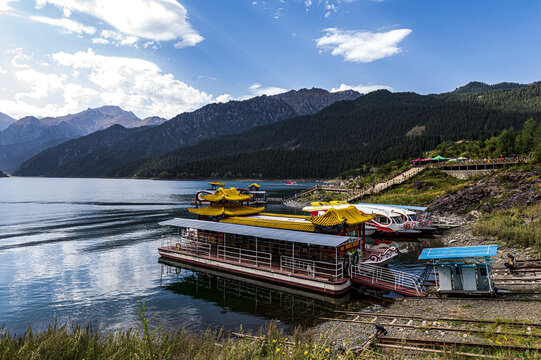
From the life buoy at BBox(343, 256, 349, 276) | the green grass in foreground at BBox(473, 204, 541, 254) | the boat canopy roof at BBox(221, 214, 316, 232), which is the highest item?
the boat canopy roof at BBox(221, 214, 316, 232)

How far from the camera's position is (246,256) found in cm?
2875

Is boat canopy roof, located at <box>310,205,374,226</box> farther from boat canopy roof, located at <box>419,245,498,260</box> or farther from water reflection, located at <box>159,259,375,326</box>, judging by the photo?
boat canopy roof, located at <box>419,245,498,260</box>

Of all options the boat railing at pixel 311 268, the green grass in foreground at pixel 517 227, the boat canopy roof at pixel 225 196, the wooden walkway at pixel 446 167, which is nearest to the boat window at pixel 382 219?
the green grass in foreground at pixel 517 227

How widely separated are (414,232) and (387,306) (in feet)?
84.3

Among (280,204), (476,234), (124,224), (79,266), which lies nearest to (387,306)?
(476,234)

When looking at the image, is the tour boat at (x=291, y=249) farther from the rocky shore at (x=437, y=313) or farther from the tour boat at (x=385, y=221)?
the tour boat at (x=385, y=221)

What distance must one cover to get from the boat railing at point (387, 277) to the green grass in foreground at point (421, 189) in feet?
124

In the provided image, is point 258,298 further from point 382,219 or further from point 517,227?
point 382,219

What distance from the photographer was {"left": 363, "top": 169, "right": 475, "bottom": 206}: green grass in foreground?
59219 mm

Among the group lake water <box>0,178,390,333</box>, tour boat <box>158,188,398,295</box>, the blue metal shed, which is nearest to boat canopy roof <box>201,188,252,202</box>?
tour boat <box>158,188,398,295</box>

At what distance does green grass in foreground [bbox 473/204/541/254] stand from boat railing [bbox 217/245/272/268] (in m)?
22.4

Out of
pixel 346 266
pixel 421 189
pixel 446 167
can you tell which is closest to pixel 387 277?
pixel 346 266

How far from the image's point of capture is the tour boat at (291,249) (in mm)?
22781

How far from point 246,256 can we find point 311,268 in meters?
7.05
